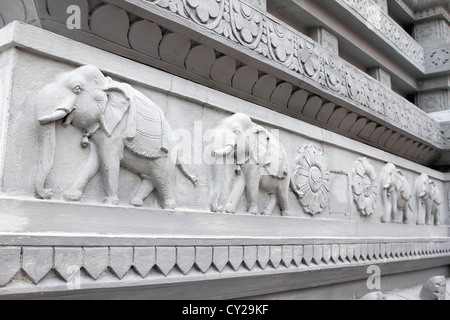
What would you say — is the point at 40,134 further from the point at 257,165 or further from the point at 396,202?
the point at 396,202

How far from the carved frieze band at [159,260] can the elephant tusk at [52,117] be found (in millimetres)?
545

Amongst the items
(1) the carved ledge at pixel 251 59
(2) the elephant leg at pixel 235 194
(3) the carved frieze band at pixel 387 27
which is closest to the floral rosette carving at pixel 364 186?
(1) the carved ledge at pixel 251 59

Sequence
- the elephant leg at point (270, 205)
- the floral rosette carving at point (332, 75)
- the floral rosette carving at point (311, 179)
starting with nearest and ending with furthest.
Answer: the elephant leg at point (270, 205) → the floral rosette carving at point (311, 179) → the floral rosette carving at point (332, 75)

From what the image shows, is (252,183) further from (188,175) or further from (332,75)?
(332,75)

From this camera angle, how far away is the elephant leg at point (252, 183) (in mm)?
2750

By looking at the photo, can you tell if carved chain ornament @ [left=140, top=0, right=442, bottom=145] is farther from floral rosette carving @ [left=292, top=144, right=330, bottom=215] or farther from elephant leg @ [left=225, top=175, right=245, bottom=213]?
elephant leg @ [left=225, top=175, right=245, bottom=213]

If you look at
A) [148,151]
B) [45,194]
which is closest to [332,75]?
[148,151]

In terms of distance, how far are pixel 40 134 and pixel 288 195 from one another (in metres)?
1.90

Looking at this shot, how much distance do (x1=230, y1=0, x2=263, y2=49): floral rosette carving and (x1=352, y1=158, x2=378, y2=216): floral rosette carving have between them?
171 cm

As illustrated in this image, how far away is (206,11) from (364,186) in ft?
7.78

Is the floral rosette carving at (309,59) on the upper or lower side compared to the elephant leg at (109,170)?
upper

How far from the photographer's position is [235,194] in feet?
8.71

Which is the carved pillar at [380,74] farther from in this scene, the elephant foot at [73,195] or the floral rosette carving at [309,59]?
the elephant foot at [73,195]

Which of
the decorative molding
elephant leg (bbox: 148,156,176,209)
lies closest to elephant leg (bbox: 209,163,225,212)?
elephant leg (bbox: 148,156,176,209)
